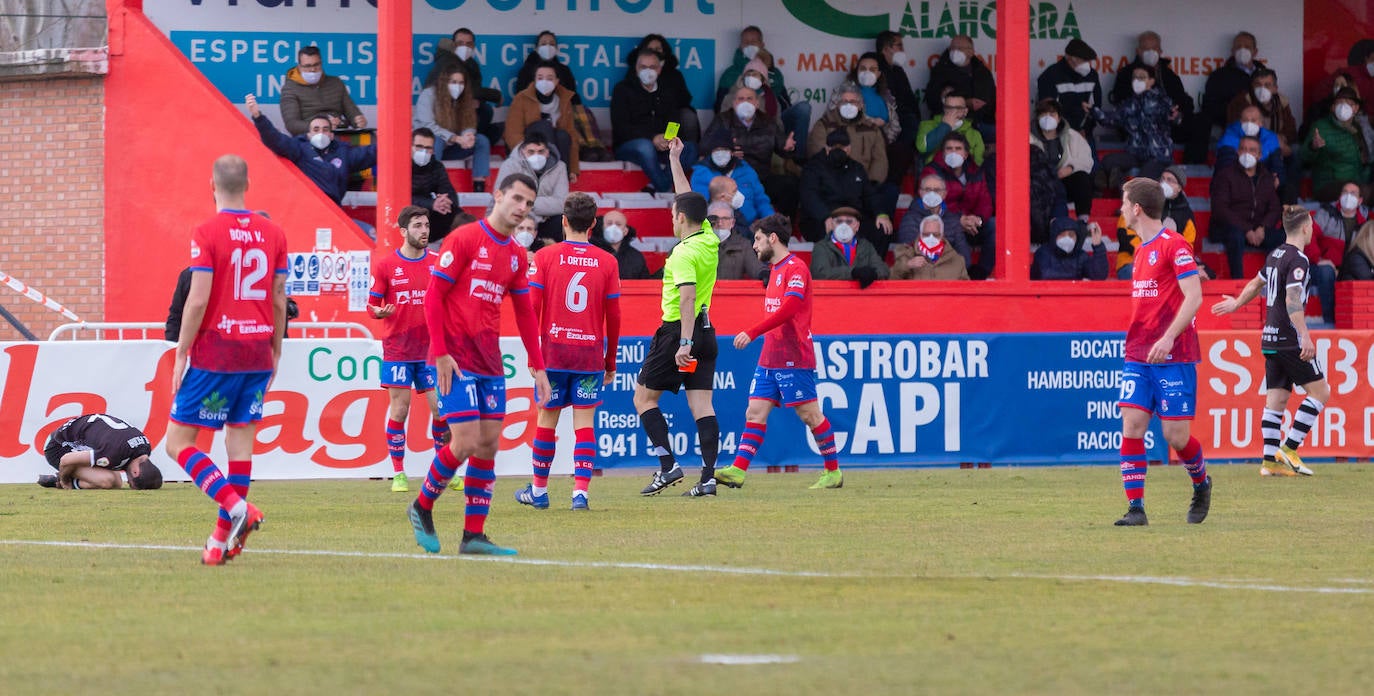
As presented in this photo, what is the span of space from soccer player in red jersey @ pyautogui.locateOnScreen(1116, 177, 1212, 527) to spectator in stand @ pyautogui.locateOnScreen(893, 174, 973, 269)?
10.2 meters

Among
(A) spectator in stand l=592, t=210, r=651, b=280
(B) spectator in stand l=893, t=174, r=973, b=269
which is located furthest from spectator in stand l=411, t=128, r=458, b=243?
(B) spectator in stand l=893, t=174, r=973, b=269

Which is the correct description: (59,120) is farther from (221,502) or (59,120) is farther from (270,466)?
(221,502)

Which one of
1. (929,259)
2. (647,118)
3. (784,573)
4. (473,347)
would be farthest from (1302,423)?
(473,347)

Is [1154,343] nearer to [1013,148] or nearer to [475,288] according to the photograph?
[475,288]

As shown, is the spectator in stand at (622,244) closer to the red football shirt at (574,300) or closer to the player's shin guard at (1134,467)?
the red football shirt at (574,300)

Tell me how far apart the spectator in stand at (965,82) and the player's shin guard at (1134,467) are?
12492mm

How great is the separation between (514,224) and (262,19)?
14041 millimetres

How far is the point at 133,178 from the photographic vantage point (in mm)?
20016

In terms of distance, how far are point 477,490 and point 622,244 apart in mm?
10785

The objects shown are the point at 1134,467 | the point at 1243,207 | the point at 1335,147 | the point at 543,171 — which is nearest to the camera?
the point at 1134,467

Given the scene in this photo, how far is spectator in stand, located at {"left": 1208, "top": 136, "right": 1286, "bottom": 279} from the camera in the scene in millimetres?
22906

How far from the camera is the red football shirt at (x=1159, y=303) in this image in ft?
36.6

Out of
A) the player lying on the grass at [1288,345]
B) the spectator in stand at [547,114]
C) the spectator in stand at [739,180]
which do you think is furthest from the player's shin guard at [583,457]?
the spectator in stand at [547,114]

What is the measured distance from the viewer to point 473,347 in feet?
30.9
